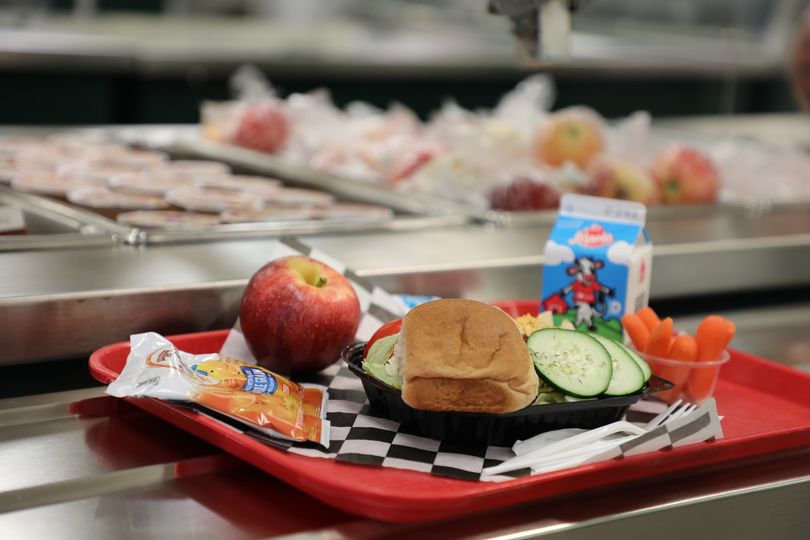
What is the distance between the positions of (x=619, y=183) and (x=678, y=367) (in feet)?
3.14

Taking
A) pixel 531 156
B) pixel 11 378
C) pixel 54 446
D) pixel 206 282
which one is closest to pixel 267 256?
pixel 206 282

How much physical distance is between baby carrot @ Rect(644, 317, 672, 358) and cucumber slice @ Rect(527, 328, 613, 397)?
145mm

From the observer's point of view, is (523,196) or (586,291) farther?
(523,196)

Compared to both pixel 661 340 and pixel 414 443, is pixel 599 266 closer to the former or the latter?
pixel 661 340

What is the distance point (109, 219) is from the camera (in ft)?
5.82

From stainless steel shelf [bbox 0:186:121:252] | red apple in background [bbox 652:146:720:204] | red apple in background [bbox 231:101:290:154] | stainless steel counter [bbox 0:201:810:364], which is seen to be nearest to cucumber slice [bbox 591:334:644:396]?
stainless steel counter [bbox 0:201:810:364]

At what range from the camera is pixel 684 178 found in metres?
2.30

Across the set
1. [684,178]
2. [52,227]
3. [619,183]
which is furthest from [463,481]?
[684,178]

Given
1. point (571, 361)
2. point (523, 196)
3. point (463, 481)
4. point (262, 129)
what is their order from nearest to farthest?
point (463, 481), point (571, 361), point (523, 196), point (262, 129)

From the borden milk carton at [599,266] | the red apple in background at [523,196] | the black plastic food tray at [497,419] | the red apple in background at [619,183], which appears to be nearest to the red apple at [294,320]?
the black plastic food tray at [497,419]

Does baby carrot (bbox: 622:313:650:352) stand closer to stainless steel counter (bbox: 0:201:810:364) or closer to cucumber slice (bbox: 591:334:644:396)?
cucumber slice (bbox: 591:334:644:396)

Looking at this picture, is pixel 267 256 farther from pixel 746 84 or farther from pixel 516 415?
pixel 746 84

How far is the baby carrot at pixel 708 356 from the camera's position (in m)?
1.32

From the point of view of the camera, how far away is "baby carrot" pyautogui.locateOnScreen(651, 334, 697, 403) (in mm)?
1317
